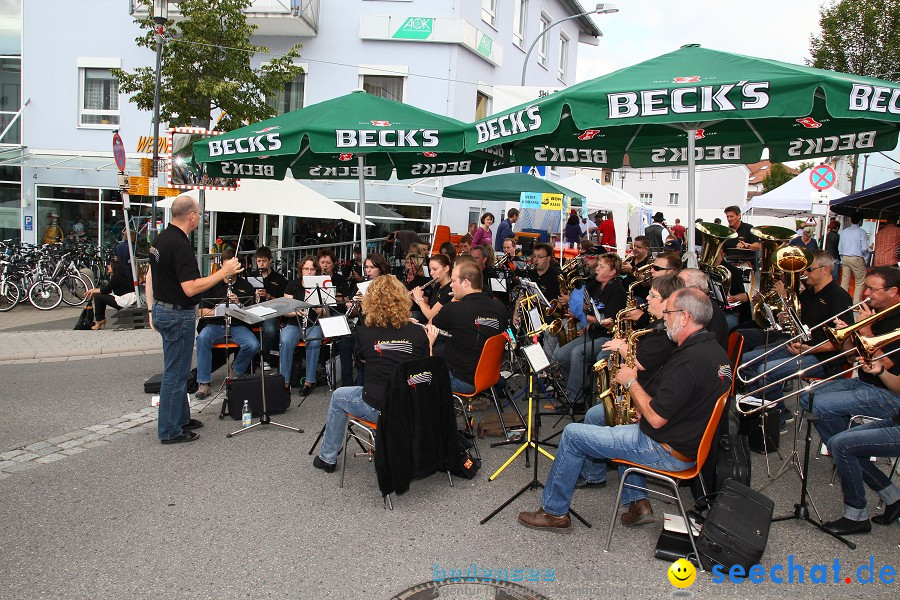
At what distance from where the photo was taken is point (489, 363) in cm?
535

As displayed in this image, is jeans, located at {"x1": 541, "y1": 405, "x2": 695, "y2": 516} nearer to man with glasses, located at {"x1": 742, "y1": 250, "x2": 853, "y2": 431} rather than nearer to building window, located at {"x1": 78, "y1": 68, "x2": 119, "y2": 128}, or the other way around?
man with glasses, located at {"x1": 742, "y1": 250, "x2": 853, "y2": 431}

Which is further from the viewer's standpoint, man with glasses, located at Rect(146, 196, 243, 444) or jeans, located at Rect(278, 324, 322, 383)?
jeans, located at Rect(278, 324, 322, 383)

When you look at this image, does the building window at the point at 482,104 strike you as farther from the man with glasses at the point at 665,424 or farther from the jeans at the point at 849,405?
the man with glasses at the point at 665,424

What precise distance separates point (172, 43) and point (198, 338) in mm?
10020

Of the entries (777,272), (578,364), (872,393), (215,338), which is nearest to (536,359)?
(578,364)

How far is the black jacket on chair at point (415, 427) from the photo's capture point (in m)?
4.32

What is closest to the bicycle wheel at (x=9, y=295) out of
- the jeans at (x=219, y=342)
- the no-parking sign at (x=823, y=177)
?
the jeans at (x=219, y=342)

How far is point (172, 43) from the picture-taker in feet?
46.9

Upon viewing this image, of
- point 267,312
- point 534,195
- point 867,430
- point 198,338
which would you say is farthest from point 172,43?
point 867,430

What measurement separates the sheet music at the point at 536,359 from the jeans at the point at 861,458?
1.97 metres

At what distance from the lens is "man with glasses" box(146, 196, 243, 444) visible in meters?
5.43

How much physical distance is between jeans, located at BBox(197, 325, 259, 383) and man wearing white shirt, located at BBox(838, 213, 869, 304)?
1139 centimetres

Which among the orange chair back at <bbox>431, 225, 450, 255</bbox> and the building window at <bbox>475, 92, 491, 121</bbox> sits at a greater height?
the building window at <bbox>475, 92, 491, 121</bbox>

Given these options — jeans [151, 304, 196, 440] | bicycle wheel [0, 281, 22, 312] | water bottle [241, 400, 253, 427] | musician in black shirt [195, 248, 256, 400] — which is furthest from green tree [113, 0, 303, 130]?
water bottle [241, 400, 253, 427]
